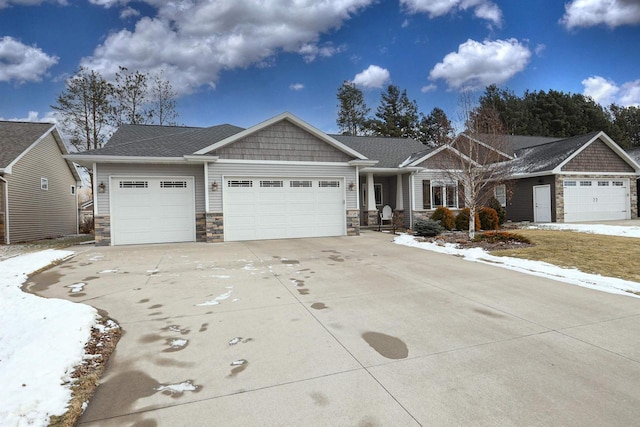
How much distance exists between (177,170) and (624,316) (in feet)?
41.1

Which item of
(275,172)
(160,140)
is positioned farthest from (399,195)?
(160,140)

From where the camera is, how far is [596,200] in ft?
58.2

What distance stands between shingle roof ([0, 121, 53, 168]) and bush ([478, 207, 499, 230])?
19815mm

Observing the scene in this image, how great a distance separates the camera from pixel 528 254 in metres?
8.38

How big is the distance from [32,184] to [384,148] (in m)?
17.6

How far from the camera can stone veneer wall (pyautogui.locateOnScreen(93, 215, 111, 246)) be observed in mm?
11562

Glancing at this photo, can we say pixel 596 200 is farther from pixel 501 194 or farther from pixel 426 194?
pixel 426 194

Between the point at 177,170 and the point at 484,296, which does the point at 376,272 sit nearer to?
the point at 484,296

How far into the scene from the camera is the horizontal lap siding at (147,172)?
11656mm

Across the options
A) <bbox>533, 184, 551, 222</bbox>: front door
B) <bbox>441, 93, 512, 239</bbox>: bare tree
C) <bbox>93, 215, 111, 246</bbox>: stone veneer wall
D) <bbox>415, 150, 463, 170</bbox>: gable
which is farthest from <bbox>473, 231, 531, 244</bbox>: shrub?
<bbox>93, 215, 111, 246</bbox>: stone veneer wall

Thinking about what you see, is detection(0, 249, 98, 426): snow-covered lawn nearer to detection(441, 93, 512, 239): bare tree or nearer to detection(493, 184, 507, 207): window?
detection(441, 93, 512, 239): bare tree

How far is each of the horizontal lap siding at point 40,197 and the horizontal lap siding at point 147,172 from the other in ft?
19.8

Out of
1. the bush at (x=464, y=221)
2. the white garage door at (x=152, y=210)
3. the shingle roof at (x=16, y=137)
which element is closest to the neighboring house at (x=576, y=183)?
the bush at (x=464, y=221)

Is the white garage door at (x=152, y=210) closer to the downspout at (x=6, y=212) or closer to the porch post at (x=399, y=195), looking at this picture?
the downspout at (x=6, y=212)
